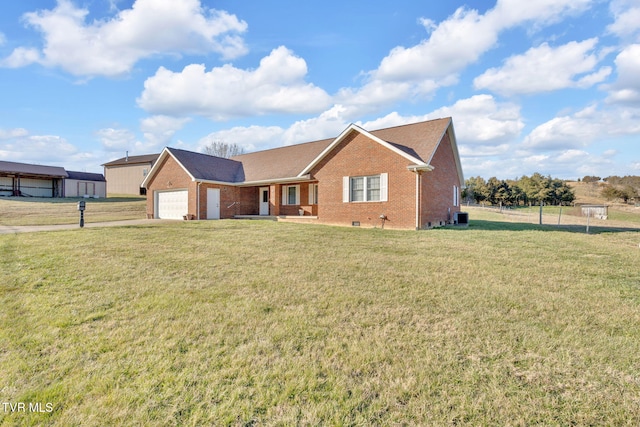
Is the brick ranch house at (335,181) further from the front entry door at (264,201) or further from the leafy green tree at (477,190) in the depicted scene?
the leafy green tree at (477,190)

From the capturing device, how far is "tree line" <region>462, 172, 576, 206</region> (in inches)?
2018

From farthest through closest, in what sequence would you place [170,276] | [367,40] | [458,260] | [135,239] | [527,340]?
[367,40], [135,239], [458,260], [170,276], [527,340]

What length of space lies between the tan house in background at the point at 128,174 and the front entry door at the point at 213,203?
23.2 metres

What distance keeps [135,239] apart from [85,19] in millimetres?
7479

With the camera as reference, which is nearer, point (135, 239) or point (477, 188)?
point (135, 239)

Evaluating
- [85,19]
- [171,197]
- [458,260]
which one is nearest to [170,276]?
[458,260]

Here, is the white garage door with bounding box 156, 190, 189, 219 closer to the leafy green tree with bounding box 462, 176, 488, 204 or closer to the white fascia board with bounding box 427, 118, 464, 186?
the white fascia board with bounding box 427, 118, 464, 186

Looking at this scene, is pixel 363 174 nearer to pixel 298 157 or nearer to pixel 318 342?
pixel 298 157

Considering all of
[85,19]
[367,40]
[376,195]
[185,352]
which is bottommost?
[185,352]

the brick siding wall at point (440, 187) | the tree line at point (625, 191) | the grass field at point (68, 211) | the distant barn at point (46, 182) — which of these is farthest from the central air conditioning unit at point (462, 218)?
the tree line at point (625, 191)

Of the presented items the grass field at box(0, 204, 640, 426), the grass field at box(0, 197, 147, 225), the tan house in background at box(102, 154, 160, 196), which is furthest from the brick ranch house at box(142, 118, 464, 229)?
the tan house in background at box(102, 154, 160, 196)

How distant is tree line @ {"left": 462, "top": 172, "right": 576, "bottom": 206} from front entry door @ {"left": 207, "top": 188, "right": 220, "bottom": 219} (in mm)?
43505

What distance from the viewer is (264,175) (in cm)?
2191

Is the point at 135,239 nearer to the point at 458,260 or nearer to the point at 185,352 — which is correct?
the point at 185,352
